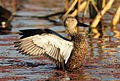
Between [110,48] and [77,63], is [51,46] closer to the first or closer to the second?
[77,63]

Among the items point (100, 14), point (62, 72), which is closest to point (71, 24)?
point (62, 72)

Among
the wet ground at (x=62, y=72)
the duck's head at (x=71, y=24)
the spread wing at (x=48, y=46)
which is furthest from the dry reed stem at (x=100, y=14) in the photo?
the spread wing at (x=48, y=46)

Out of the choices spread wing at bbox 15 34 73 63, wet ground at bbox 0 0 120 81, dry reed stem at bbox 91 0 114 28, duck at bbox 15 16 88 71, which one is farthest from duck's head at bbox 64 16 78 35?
dry reed stem at bbox 91 0 114 28

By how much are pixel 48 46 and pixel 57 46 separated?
16 cm

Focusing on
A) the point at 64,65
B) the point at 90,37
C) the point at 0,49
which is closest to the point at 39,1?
the point at 90,37

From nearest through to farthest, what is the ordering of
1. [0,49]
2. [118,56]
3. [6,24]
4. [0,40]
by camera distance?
[118,56] → [0,49] → [0,40] → [6,24]

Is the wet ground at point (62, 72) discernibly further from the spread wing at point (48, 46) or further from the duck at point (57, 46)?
the spread wing at point (48, 46)

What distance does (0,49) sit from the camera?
809cm

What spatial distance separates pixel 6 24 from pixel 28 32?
5.28 m

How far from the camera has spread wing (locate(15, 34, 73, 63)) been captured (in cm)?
603

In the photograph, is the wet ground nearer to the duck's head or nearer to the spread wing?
the spread wing

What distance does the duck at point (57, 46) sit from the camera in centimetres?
606

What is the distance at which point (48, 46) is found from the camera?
6145 millimetres

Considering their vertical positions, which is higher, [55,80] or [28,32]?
[28,32]
